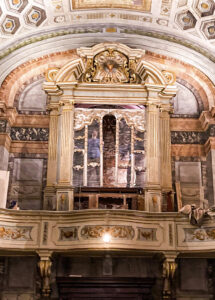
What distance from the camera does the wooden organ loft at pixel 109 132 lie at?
15031mm

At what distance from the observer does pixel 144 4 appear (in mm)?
16188

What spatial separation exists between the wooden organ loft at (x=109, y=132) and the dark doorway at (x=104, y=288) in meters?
2.40

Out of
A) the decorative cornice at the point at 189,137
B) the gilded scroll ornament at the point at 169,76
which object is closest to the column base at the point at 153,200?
the decorative cornice at the point at 189,137

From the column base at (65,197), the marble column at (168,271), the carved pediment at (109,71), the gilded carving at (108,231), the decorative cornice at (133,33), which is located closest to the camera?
the gilded carving at (108,231)

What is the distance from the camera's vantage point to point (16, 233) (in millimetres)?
13281

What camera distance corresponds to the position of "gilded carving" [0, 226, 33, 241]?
517 inches

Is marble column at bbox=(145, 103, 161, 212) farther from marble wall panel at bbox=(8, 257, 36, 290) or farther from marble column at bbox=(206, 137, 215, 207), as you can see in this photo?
marble wall panel at bbox=(8, 257, 36, 290)

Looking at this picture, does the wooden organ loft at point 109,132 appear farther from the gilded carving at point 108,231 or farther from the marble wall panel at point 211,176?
the gilded carving at point 108,231

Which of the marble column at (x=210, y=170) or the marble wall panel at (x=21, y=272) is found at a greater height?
the marble column at (x=210, y=170)

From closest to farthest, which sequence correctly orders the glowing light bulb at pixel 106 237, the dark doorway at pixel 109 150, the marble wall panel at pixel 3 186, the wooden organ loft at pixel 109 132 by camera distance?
1. the glowing light bulb at pixel 106 237
2. the marble wall panel at pixel 3 186
3. the wooden organ loft at pixel 109 132
4. the dark doorway at pixel 109 150

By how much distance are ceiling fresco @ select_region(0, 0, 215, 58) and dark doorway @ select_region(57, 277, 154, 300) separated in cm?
777

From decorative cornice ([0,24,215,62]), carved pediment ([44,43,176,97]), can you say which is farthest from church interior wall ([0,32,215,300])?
carved pediment ([44,43,176,97])

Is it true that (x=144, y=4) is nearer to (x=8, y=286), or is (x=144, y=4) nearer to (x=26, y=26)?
(x=26, y=26)

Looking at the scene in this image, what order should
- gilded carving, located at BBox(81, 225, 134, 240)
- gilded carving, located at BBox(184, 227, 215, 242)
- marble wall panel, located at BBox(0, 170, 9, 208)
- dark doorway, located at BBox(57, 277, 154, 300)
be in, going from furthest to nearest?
marble wall panel, located at BBox(0, 170, 9, 208), gilded carving, located at BBox(184, 227, 215, 242), gilded carving, located at BBox(81, 225, 134, 240), dark doorway, located at BBox(57, 277, 154, 300)
